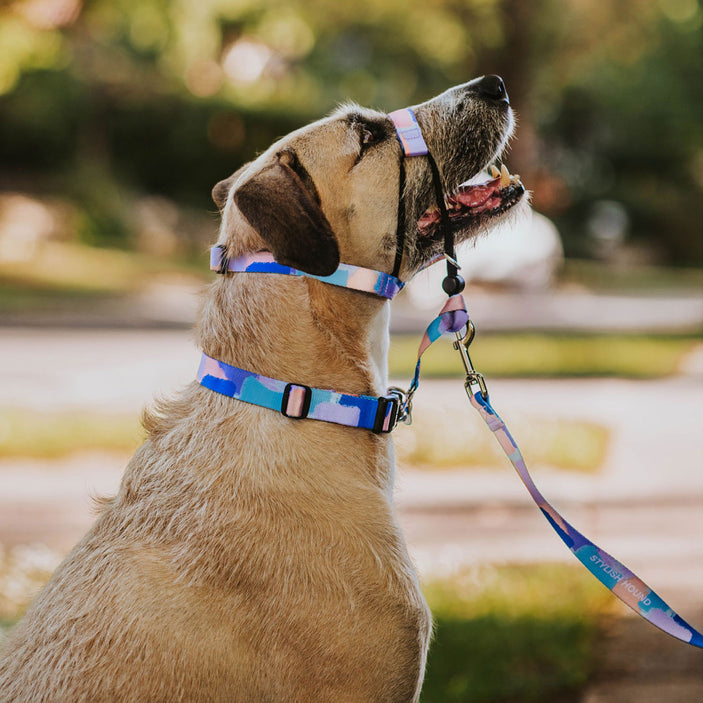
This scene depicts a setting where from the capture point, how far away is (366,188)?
3029mm

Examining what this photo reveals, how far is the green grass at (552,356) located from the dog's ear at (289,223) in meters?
7.03

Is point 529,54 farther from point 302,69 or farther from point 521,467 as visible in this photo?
point 521,467

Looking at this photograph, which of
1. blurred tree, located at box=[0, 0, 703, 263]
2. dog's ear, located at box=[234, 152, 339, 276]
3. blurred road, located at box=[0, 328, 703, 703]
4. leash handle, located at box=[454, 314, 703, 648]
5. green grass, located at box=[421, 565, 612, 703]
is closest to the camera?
dog's ear, located at box=[234, 152, 339, 276]

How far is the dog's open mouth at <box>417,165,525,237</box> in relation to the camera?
3295 mm

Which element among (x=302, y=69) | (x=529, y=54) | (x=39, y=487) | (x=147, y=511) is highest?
(x=302, y=69)

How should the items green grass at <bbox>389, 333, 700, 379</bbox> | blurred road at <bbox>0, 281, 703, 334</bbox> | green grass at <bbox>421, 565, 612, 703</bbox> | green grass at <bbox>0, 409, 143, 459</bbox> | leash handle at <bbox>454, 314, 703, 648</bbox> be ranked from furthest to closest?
blurred road at <bbox>0, 281, 703, 334</bbox> → green grass at <bbox>389, 333, 700, 379</bbox> → green grass at <bbox>0, 409, 143, 459</bbox> → green grass at <bbox>421, 565, 612, 703</bbox> → leash handle at <bbox>454, 314, 703, 648</bbox>

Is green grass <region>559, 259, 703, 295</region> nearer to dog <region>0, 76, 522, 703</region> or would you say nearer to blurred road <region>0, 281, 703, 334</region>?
blurred road <region>0, 281, 703, 334</region>

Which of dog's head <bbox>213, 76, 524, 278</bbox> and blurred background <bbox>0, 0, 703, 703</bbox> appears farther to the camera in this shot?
blurred background <bbox>0, 0, 703, 703</bbox>

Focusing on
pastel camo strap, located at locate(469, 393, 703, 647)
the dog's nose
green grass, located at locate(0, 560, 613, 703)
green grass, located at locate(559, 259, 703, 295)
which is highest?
green grass, located at locate(559, 259, 703, 295)

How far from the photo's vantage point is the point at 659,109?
36562 mm

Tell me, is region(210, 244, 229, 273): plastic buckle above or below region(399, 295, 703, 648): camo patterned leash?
above

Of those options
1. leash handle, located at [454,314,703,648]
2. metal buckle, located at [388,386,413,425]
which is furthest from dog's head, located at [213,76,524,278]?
leash handle, located at [454,314,703,648]

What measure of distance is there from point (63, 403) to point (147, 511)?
6.63m

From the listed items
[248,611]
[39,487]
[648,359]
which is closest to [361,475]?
[248,611]
